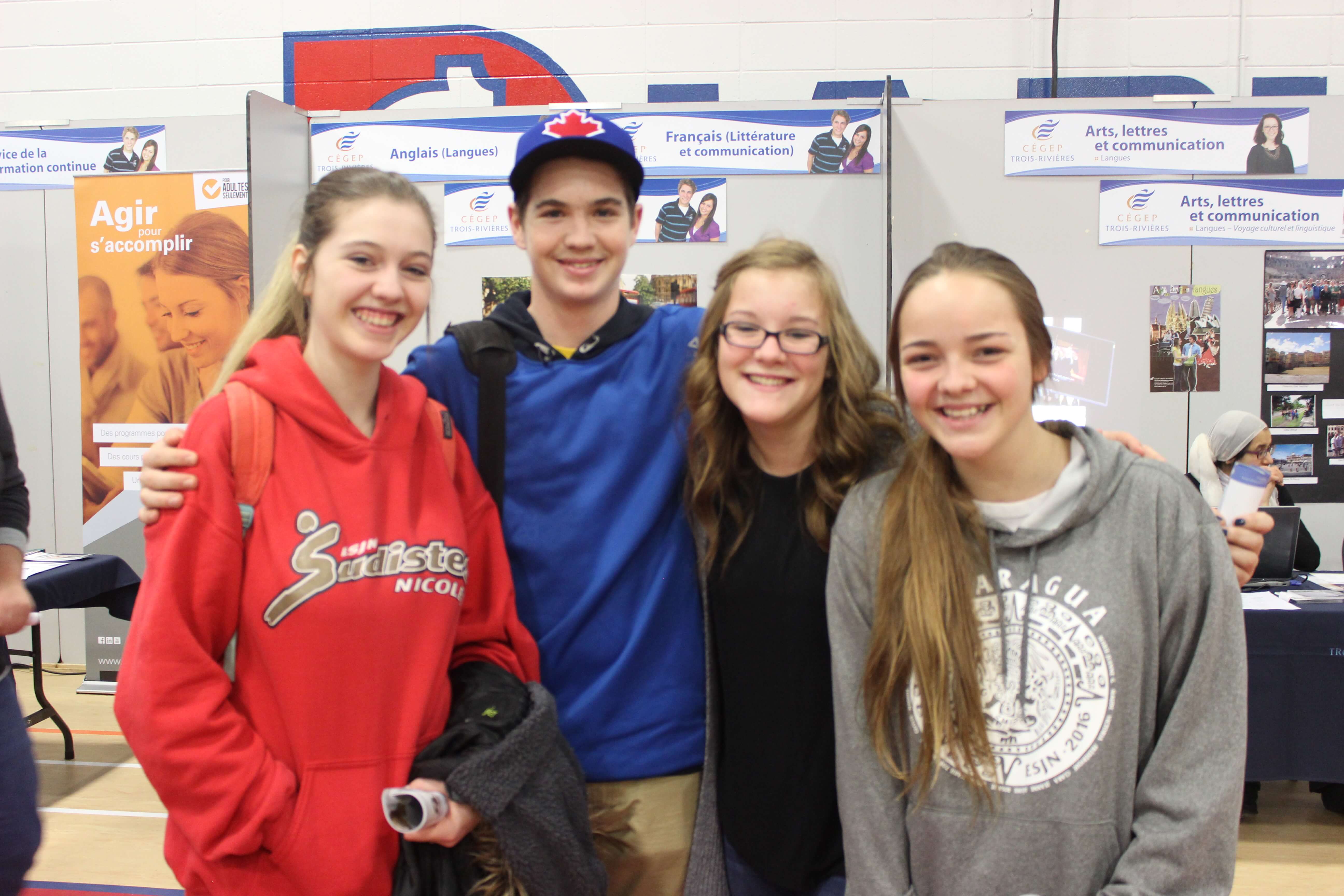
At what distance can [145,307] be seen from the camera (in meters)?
4.21

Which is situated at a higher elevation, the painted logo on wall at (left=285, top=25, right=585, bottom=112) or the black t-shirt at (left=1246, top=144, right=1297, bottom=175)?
the painted logo on wall at (left=285, top=25, right=585, bottom=112)

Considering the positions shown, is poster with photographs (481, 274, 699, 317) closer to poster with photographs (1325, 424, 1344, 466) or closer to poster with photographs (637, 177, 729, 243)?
poster with photographs (637, 177, 729, 243)

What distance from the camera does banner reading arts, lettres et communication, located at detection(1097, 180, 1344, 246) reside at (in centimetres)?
378

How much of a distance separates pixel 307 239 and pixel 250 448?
33 centimetres

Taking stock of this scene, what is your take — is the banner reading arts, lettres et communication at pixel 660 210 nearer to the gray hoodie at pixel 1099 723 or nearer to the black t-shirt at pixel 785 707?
the black t-shirt at pixel 785 707

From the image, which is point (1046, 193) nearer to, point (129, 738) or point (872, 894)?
point (872, 894)

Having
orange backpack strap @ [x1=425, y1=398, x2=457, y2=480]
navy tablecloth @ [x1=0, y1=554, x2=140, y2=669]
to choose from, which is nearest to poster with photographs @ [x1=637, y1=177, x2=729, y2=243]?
navy tablecloth @ [x1=0, y1=554, x2=140, y2=669]

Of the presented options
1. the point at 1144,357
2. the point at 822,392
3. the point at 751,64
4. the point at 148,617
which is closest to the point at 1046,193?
the point at 1144,357

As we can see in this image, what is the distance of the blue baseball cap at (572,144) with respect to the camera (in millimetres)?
1389

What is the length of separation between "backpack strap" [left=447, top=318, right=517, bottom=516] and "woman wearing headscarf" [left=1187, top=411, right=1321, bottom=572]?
314 centimetres

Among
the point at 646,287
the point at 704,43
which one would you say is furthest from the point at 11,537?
the point at 704,43

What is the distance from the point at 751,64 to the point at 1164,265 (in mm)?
2213

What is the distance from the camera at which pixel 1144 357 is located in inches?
151

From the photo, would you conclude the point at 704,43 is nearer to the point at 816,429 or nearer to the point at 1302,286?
the point at 1302,286
